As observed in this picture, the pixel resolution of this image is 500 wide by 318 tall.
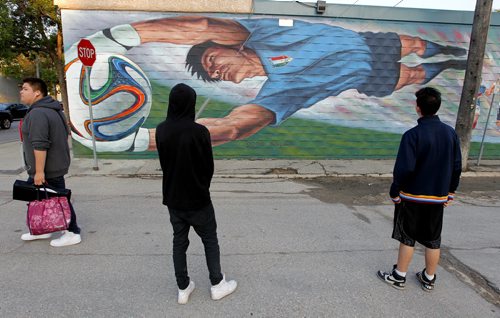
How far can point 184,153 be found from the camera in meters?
2.33

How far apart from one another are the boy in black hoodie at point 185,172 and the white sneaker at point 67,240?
182 cm

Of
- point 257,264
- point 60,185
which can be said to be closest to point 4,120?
point 60,185

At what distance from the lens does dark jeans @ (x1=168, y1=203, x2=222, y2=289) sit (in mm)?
2510

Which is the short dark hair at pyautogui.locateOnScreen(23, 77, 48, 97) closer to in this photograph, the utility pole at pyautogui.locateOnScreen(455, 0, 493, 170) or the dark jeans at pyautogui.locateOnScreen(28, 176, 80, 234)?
the dark jeans at pyautogui.locateOnScreen(28, 176, 80, 234)

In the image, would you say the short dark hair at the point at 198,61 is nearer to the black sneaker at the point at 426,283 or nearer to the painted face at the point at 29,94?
the painted face at the point at 29,94

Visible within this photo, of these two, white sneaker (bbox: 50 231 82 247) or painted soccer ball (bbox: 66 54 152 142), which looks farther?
painted soccer ball (bbox: 66 54 152 142)

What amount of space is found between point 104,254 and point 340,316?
2567 mm

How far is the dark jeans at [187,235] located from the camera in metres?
2.51

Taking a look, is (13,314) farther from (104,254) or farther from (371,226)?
(371,226)

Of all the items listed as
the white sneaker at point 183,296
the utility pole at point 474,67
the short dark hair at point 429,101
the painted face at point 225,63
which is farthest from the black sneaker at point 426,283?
the painted face at point 225,63

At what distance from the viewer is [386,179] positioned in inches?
291

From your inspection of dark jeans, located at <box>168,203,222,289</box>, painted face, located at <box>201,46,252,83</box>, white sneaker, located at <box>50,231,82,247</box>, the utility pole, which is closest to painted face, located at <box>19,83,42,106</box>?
white sneaker, located at <box>50,231,82,247</box>

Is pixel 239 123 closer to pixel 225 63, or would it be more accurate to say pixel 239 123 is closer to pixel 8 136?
pixel 225 63

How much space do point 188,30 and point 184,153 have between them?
6.89m
